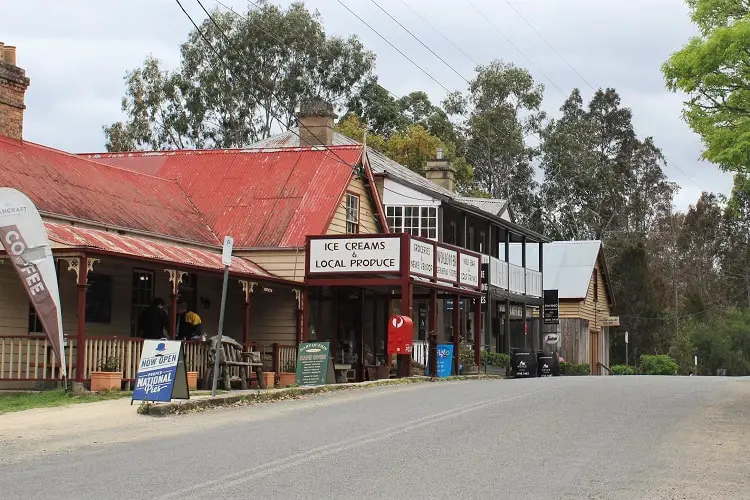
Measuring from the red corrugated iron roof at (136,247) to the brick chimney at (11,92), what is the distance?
3029 mm

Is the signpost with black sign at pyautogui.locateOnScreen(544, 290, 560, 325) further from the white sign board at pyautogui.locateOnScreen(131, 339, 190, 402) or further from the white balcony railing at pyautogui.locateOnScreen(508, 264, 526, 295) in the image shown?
the white sign board at pyautogui.locateOnScreen(131, 339, 190, 402)

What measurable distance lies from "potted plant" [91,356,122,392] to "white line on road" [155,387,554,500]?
6.74 meters

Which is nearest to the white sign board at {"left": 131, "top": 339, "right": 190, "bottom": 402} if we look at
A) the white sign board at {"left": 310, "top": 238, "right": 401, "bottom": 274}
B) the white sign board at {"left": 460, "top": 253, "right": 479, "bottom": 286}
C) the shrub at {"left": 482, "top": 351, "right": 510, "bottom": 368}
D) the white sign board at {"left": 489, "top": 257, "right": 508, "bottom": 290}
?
the white sign board at {"left": 310, "top": 238, "right": 401, "bottom": 274}

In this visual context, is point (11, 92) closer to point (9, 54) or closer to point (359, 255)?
point (9, 54)

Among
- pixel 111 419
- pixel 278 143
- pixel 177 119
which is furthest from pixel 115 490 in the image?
pixel 177 119

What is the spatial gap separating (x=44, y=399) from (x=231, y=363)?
4233 millimetres

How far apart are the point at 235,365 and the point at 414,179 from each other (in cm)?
1769

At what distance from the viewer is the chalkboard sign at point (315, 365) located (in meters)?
23.1

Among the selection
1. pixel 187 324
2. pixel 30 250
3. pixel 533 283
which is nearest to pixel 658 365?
pixel 533 283

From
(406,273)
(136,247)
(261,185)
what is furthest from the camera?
(261,185)

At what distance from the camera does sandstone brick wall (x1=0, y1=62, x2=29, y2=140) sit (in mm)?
23812

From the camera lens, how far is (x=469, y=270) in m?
32.1

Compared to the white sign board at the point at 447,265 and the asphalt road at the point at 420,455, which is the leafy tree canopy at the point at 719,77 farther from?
the white sign board at the point at 447,265

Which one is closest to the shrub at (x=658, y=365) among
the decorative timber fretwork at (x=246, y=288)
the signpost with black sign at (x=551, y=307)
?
the signpost with black sign at (x=551, y=307)
